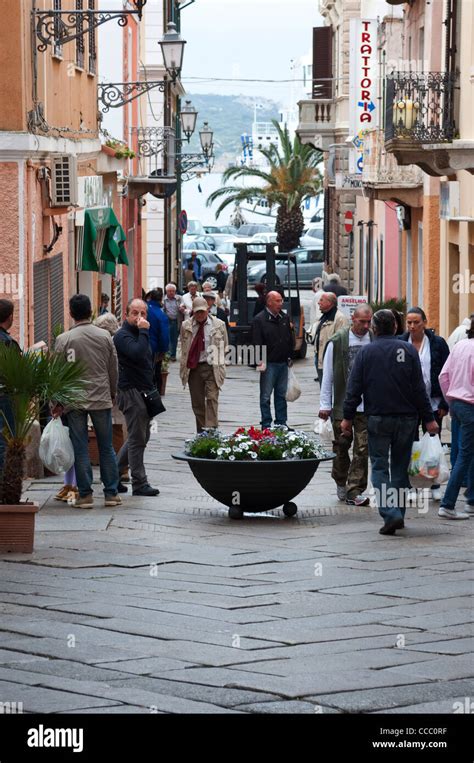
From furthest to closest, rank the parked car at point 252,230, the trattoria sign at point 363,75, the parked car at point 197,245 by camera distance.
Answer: the parked car at point 252,230
the parked car at point 197,245
the trattoria sign at point 363,75

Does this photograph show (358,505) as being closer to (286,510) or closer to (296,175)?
(286,510)

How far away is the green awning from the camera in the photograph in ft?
70.7

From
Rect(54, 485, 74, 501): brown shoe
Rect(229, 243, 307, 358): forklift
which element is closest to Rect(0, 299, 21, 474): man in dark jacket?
Rect(54, 485, 74, 501): brown shoe

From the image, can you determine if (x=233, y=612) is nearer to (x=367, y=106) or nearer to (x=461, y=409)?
(x=461, y=409)

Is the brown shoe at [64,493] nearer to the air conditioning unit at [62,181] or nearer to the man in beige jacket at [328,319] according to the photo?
the man in beige jacket at [328,319]

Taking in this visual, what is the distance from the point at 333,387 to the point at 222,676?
20.0 feet

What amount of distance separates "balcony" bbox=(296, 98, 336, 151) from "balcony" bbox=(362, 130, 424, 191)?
1548cm

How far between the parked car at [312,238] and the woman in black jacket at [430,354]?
48155mm

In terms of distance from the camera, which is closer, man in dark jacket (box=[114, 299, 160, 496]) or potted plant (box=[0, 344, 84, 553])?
potted plant (box=[0, 344, 84, 553])

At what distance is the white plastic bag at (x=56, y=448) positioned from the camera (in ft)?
41.3

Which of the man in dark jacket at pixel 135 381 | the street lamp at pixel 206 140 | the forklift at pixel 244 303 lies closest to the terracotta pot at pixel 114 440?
the man in dark jacket at pixel 135 381

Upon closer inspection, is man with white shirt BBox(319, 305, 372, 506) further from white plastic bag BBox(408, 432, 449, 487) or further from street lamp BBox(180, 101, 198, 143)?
street lamp BBox(180, 101, 198, 143)

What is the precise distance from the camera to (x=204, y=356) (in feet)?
55.6

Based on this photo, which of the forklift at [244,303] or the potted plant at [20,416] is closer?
the potted plant at [20,416]
